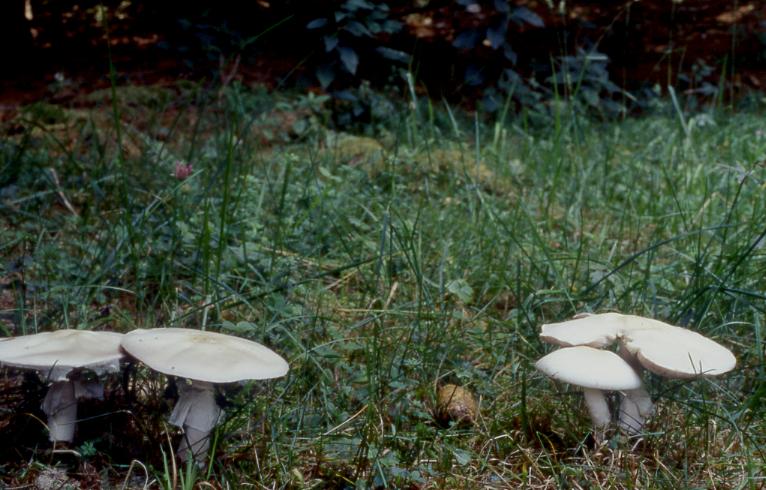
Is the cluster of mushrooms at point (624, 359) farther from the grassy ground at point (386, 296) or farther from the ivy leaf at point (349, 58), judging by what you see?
the ivy leaf at point (349, 58)

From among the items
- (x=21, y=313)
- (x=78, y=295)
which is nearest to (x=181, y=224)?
(x=78, y=295)

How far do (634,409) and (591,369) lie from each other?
0.27 metres

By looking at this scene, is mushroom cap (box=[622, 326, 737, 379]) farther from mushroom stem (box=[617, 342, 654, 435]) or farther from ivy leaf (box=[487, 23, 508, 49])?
ivy leaf (box=[487, 23, 508, 49])

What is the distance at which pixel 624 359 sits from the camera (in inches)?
74.7

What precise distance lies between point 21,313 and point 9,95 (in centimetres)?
408

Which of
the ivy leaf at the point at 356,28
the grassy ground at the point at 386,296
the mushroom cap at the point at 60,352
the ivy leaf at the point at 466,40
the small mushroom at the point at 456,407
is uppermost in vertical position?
the ivy leaf at the point at 356,28

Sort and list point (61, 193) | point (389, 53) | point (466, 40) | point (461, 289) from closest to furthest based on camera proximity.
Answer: point (461, 289), point (61, 193), point (389, 53), point (466, 40)

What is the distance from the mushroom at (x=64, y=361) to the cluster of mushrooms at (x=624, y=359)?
3.16 ft

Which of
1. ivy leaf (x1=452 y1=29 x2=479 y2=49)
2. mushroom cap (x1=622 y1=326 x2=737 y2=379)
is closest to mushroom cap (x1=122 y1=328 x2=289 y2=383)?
mushroom cap (x1=622 y1=326 x2=737 y2=379)

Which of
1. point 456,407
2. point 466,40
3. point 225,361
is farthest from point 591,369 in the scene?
point 466,40

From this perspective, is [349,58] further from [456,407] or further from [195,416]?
[195,416]

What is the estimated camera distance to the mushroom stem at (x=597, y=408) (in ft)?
6.17

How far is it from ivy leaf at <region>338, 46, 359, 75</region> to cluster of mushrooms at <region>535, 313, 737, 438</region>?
366 cm

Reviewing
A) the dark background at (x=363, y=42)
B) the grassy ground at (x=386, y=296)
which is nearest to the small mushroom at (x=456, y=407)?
the grassy ground at (x=386, y=296)
